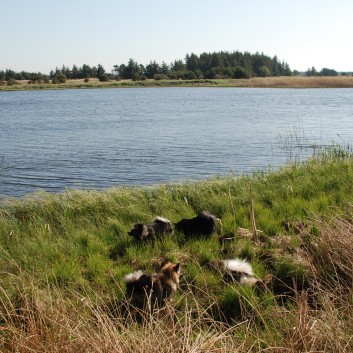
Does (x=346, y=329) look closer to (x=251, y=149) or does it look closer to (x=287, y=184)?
(x=287, y=184)

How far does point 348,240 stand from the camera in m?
5.21

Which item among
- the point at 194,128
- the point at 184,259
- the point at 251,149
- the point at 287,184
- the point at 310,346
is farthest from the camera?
the point at 194,128

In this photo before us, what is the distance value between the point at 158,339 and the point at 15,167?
592 inches

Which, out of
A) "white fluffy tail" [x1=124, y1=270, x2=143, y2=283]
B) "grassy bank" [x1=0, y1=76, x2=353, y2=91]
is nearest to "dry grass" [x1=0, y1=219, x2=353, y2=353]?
"white fluffy tail" [x1=124, y1=270, x2=143, y2=283]

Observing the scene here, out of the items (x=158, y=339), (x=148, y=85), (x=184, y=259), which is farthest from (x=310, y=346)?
(x=148, y=85)

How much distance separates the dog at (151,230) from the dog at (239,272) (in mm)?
1419

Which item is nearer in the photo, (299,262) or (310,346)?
(310,346)

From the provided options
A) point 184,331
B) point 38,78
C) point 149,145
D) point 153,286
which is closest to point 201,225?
point 153,286

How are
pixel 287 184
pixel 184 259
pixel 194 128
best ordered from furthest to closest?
1. pixel 194 128
2. pixel 287 184
3. pixel 184 259

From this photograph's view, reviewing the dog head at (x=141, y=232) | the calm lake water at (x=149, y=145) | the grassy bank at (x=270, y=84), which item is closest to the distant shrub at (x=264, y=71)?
the grassy bank at (x=270, y=84)

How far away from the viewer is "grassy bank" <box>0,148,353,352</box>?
3746mm

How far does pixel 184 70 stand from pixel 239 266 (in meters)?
130

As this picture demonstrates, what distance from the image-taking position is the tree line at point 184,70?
119062 mm

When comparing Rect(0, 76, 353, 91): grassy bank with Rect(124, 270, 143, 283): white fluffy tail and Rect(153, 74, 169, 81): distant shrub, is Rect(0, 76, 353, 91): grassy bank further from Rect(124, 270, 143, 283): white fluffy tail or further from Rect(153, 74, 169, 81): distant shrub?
Rect(124, 270, 143, 283): white fluffy tail
